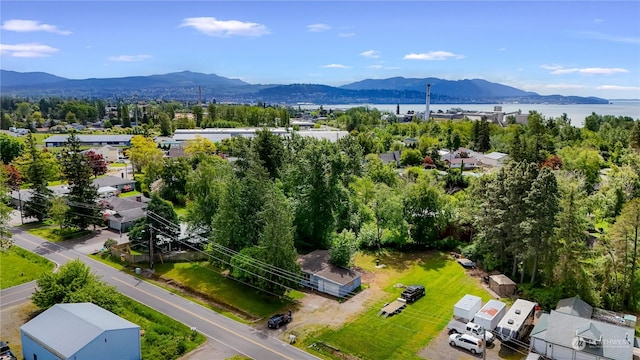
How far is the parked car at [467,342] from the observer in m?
23.5

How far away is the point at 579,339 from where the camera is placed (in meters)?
22.5

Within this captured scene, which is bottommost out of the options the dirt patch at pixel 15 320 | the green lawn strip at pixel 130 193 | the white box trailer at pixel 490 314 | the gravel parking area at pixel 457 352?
the gravel parking area at pixel 457 352

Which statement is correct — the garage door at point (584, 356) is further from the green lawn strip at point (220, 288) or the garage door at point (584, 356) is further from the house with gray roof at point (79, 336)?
the house with gray roof at point (79, 336)

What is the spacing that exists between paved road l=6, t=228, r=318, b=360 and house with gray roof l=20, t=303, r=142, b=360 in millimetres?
4582

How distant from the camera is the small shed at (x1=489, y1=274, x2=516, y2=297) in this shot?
30.6 m

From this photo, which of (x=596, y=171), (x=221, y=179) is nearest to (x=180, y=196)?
(x=221, y=179)

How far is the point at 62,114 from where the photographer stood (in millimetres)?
159750

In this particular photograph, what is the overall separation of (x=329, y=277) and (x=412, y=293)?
224 inches

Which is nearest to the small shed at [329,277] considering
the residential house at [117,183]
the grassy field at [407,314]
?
the grassy field at [407,314]

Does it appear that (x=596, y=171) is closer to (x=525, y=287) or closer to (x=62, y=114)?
(x=525, y=287)

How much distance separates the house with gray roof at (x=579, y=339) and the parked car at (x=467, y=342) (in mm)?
2859

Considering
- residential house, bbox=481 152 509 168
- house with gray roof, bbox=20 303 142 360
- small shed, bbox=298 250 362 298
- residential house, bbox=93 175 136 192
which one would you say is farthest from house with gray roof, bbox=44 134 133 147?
house with gray roof, bbox=20 303 142 360

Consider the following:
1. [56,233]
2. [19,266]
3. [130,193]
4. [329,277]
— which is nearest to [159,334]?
[329,277]

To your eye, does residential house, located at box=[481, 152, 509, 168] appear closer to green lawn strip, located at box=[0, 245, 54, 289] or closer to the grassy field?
the grassy field
